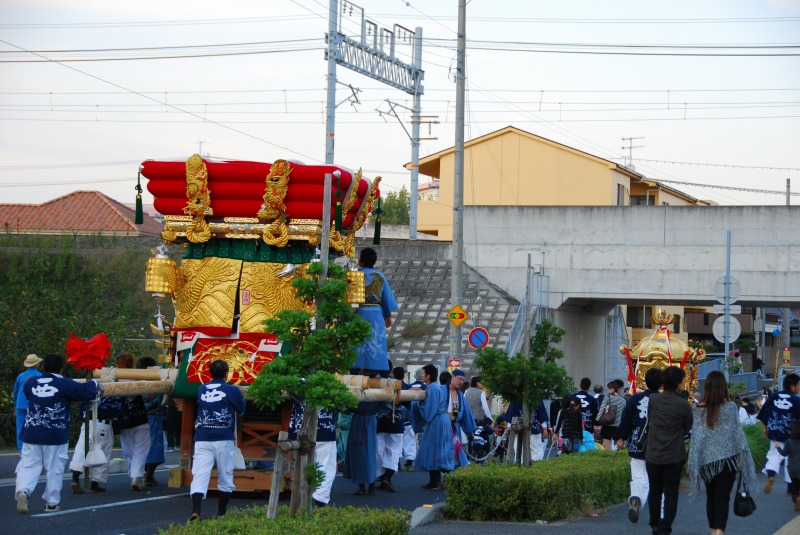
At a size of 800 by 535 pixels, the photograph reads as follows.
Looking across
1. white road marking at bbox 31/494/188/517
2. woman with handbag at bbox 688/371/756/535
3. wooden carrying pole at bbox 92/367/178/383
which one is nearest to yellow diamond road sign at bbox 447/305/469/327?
wooden carrying pole at bbox 92/367/178/383

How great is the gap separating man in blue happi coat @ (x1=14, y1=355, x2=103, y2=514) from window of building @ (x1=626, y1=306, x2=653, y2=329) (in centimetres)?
4880

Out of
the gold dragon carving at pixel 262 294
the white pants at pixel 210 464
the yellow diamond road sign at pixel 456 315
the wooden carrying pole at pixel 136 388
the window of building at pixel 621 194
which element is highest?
the window of building at pixel 621 194

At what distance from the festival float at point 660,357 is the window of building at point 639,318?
33.3 m

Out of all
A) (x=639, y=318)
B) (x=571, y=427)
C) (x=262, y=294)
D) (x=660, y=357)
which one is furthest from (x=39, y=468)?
(x=639, y=318)

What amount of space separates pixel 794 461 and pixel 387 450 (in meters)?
5.57

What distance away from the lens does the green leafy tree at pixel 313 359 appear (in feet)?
28.8

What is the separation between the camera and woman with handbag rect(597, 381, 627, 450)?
20.6 m

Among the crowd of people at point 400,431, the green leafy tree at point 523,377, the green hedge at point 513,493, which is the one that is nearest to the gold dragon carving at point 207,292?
the crowd of people at point 400,431

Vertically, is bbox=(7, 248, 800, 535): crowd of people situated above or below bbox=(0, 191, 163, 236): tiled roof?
below

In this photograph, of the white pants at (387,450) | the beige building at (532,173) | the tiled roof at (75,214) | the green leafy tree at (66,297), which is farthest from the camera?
the beige building at (532,173)

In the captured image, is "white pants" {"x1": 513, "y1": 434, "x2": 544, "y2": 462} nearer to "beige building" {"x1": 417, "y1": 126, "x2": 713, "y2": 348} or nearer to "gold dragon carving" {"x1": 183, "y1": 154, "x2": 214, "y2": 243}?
"gold dragon carving" {"x1": 183, "y1": 154, "x2": 214, "y2": 243}

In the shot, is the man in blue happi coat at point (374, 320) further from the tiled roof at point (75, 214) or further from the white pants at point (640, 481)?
the tiled roof at point (75, 214)

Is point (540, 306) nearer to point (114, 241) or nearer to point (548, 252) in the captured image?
point (548, 252)

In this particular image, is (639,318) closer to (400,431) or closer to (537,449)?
(537,449)
